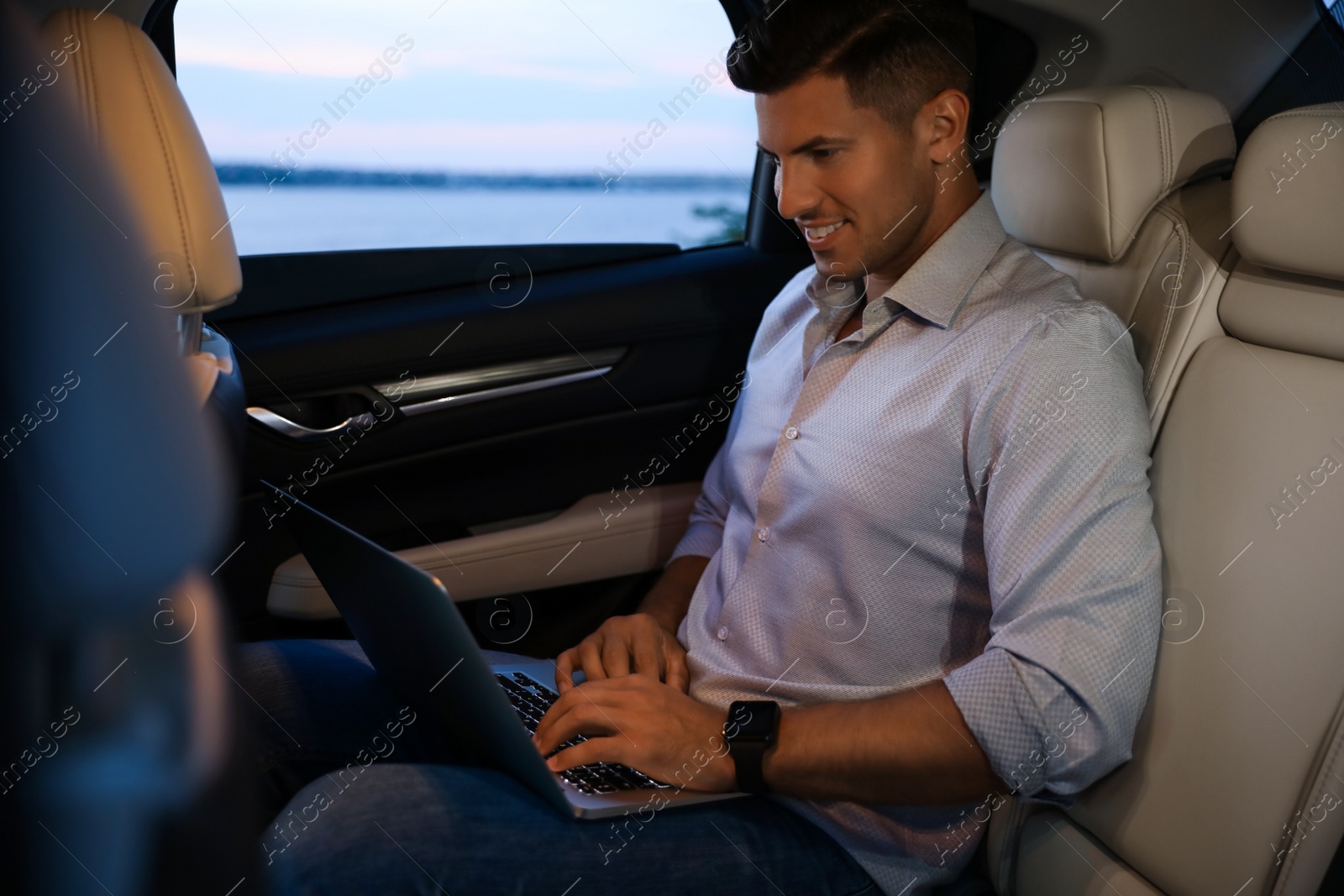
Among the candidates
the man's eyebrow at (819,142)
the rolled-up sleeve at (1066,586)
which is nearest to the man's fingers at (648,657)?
the rolled-up sleeve at (1066,586)

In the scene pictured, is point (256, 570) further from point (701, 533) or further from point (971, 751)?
point (971, 751)

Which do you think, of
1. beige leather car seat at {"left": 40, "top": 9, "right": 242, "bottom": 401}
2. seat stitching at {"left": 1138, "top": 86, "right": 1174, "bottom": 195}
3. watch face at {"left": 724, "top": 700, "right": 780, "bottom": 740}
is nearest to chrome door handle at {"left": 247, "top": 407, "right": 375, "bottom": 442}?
beige leather car seat at {"left": 40, "top": 9, "right": 242, "bottom": 401}

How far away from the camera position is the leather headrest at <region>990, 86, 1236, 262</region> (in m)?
1.20

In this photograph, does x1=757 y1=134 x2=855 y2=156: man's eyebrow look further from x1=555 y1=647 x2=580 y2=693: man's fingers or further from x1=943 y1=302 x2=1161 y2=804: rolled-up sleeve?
A: x1=555 y1=647 x2=580 y2=693: man's fingers

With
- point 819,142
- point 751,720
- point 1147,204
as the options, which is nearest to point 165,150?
point 819,142

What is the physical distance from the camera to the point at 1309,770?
0.93 m

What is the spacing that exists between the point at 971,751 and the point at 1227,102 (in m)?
1.29

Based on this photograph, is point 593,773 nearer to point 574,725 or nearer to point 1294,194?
point 574,725

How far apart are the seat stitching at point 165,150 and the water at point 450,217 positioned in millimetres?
711

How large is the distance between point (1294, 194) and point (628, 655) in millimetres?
867

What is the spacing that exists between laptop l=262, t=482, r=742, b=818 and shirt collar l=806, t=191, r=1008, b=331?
0.57 meters

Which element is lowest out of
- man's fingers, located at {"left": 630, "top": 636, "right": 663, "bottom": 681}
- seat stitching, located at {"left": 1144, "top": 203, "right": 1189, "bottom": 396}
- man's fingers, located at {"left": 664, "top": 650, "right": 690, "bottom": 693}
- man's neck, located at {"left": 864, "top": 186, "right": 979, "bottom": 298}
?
man's fingers, located at {"left": 664, "top": 650, "right": 690, "bottom": 693}

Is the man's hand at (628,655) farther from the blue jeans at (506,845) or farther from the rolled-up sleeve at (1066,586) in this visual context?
the rolled-up sleeve at (1066,586)

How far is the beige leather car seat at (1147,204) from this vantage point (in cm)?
116
